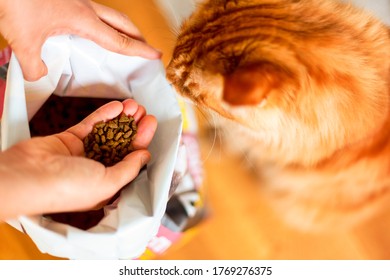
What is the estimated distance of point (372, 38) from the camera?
650 millimetres

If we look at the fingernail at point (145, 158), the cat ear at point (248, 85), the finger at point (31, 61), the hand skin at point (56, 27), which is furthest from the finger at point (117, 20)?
the cat ear at point (248, 85)

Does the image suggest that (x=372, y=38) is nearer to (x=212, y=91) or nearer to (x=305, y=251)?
(x=212, y=91)

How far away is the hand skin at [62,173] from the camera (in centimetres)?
62

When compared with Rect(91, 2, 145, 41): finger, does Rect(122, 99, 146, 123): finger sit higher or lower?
lower

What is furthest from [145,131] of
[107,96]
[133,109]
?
[107,96]

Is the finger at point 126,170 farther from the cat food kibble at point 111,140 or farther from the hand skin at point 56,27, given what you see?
the hand skin at point 56,27

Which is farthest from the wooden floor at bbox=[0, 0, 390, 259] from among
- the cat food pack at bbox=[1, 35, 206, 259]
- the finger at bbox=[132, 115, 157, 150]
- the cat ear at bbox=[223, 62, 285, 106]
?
the cat ear at bbox=[223, 62, 285, 106]

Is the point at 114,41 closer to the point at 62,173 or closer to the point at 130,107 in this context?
the point at 130,107

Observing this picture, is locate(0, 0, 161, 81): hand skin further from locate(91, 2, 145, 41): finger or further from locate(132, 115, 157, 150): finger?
locate(132, 115, 157, 150): finger

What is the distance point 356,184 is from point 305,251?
18 centimetres

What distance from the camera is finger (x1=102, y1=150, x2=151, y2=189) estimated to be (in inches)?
27.2

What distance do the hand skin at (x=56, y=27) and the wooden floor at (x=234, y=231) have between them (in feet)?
0.26

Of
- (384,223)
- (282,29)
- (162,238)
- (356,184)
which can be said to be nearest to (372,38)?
(282,29)

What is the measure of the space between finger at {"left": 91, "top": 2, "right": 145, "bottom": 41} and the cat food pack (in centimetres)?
6
